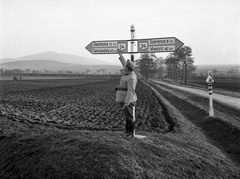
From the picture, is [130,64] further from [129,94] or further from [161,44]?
[161,44]

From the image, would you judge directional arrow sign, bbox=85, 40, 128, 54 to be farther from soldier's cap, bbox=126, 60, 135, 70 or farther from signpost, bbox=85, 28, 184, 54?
soldier's cap, bbox=126, 60, 135, 70

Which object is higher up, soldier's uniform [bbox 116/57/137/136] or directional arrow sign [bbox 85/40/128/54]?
directional arrow sign [bbox 85/40/128/54]

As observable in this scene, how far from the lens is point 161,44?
19.3ft

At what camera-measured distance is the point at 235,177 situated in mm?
4629

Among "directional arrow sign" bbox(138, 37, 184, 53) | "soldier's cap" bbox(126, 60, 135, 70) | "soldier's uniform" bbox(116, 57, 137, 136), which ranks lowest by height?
"soldier's uniform" bbox(116, 57, 137, 136)

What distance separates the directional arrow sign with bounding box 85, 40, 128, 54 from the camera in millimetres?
6211

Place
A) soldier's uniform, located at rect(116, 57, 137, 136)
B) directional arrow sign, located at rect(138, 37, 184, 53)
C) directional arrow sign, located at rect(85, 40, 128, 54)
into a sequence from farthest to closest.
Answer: directional arrow sign, located at rect(85, 40, 128, 54)
directional arrow sign, located at rect(138, 37, 184, 53)
soldier's uniform, located at rect(116, 57, 137, 136)

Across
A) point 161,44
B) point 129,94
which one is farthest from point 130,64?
point 161,44

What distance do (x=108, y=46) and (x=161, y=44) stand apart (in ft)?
4.95

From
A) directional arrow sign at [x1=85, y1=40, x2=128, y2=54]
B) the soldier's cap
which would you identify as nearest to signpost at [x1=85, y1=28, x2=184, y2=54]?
directional arrow sign at [x1=85, y1=40, x2=128, y2=54]

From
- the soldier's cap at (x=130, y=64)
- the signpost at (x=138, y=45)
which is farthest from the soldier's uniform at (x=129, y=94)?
the signpost at (x=138, y=45)

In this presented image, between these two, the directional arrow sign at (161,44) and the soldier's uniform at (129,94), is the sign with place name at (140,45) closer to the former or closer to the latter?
the directional arrow sign at (161,44)

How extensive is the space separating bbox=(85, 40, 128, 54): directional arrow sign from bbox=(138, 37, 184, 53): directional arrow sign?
0.55 metres

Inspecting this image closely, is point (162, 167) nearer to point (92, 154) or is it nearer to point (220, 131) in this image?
point (92, 154)
